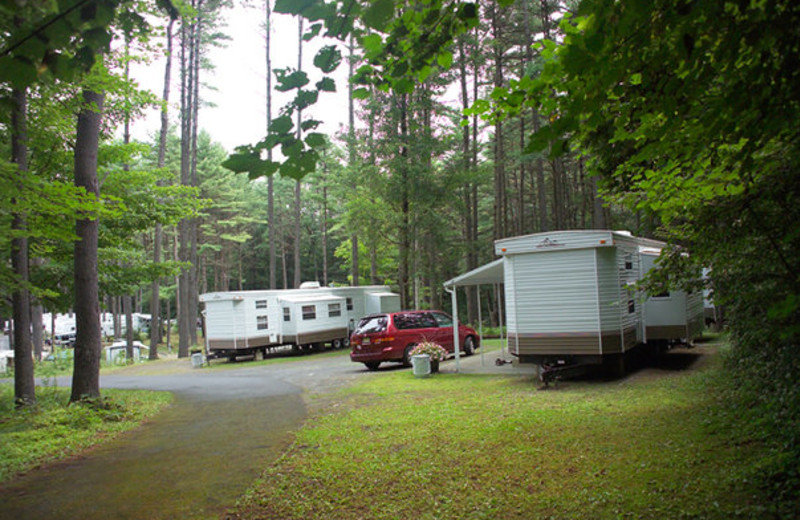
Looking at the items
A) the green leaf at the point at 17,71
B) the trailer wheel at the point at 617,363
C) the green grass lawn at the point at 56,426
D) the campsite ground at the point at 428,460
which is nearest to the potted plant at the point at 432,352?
the campsite ground at the point at 428,460

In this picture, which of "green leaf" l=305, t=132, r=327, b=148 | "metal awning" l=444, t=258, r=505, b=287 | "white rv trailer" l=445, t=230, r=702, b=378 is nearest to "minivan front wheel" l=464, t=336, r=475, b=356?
"metal awning" l=444, t=258, r=505, b=287

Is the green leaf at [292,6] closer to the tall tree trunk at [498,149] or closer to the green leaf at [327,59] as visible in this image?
the green leaf at [327,59]

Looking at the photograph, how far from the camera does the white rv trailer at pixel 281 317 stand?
740 inches

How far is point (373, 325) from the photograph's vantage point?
530 inches

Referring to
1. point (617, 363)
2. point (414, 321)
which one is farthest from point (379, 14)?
point (414, 321)

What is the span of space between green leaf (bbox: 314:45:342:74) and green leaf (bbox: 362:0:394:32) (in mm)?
240

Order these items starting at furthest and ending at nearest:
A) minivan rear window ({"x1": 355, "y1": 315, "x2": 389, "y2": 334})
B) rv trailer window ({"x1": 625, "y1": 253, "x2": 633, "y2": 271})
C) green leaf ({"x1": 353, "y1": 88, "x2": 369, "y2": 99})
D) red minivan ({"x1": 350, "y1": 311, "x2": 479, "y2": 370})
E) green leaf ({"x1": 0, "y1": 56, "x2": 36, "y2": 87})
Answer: minivan rear window ({"x1": 355, "y1": 315, "x2": 389, "y2": 334}) < red minivan ({"x1": 350, "y1": 311, "x2": 479, "y2": 370}) < rv trailer window ({"x1": 625, "y1": 253, "x2": 633, "y2": 271}) < green leaf ({"x1": 353, "y1": 88, "x2": 369, "y2": 99}) < green leaf ({"x1": 0, "y1": 56, "x2": 36, "y2": 87})

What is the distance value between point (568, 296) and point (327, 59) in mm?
8087

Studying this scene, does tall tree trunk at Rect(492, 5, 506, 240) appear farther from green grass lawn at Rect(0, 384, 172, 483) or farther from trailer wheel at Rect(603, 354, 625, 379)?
green grass lawn at Rect(0, 384, 172, 483)

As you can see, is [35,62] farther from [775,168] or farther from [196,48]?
[196,48]

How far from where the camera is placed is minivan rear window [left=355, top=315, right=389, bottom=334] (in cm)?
1336

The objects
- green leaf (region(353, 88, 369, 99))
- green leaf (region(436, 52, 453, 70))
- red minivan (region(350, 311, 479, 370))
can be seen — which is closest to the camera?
green leaf (region(436, 52, 453, 70))

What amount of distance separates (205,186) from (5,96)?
30.4 meters

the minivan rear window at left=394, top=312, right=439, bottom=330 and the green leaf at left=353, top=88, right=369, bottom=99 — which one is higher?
the green leaf at left=353, top=88, right=369, bottom=99
